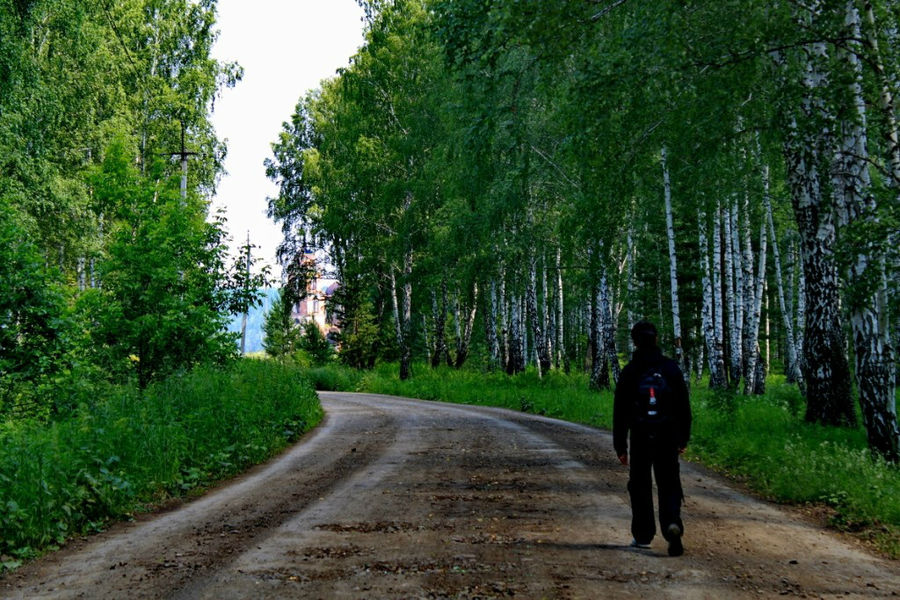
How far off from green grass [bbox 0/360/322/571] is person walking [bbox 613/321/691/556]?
5.28 meters

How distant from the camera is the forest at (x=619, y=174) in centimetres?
897

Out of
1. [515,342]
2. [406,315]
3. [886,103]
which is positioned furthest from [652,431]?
[406,315]

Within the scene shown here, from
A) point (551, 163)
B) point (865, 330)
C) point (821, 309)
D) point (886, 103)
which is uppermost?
point (551, 163)

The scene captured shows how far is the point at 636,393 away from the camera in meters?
5.82

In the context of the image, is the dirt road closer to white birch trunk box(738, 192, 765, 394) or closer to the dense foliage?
the dense foliage

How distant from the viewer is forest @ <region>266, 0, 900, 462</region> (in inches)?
353

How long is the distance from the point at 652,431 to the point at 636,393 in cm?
35

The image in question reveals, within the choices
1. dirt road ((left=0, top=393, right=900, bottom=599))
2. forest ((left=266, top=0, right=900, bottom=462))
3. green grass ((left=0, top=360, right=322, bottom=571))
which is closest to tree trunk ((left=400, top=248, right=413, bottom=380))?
forest ((left=266, top=0, right=900, bottom=462))

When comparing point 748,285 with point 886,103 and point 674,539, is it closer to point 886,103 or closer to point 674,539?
point 886,103

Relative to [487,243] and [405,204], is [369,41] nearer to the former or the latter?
[405,204]

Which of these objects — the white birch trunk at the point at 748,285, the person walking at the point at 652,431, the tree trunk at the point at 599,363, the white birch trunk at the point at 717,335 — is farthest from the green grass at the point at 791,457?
the white birch trunk at the point at 748,285

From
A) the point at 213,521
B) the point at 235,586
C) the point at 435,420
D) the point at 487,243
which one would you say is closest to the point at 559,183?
the point at 487,243

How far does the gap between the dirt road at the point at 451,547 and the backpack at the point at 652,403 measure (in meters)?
1.00

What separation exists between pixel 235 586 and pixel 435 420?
1308 cm
